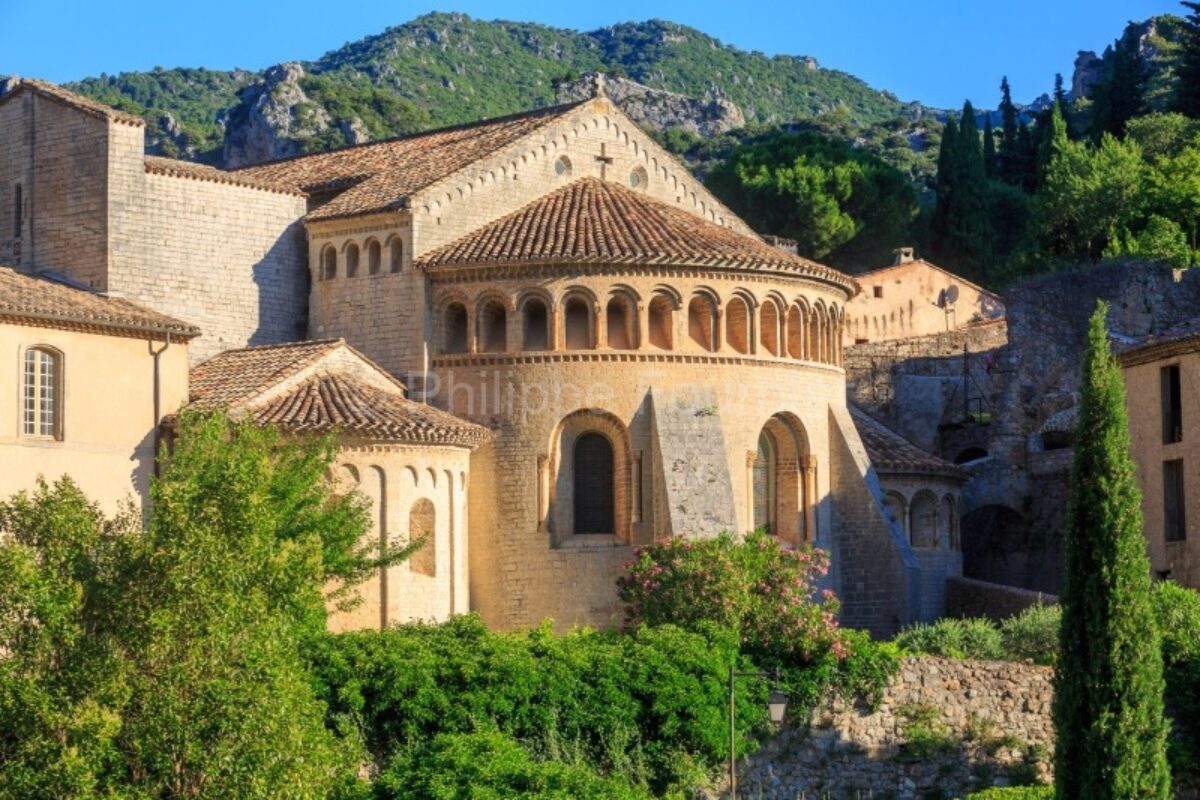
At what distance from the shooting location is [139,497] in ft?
146

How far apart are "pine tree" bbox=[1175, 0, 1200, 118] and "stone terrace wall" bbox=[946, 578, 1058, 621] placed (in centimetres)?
5045

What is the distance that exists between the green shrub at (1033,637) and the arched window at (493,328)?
12.3m

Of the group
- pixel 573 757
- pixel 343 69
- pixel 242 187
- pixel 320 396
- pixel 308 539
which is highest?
pixel 343 69

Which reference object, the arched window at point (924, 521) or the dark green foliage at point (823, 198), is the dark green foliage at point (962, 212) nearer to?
the dark green foliage at point (823, 198)

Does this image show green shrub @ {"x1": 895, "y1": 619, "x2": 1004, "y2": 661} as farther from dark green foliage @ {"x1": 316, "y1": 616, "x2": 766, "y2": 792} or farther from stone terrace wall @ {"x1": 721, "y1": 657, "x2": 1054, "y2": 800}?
dark green foliage @ {"x1": 316, "y1": 616, "x2": 766, "y2": 792}

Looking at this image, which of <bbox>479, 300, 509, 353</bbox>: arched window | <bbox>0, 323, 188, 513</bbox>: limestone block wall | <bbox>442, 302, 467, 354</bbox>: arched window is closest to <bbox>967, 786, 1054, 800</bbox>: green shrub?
<bbox>479, 300, 509, 353</bbox>: arched window

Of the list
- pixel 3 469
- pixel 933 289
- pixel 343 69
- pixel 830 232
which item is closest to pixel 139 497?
pixel 3 469

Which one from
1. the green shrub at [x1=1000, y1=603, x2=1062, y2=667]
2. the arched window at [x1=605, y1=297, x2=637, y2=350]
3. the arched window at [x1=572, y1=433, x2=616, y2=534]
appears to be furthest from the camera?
the arched window at [x1=572, y1=433, x2=616, y2=534]

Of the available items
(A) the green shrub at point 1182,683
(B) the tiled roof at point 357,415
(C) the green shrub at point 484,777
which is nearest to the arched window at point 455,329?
(B) the tiled roof at point 357,415

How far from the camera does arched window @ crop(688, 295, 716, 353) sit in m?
50.4

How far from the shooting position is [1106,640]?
1432 inches

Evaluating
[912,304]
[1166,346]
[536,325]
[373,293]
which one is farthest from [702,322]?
[912,304]

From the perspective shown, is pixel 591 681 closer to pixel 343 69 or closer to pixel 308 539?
pixel 308 539

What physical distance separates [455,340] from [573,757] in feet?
42.6
